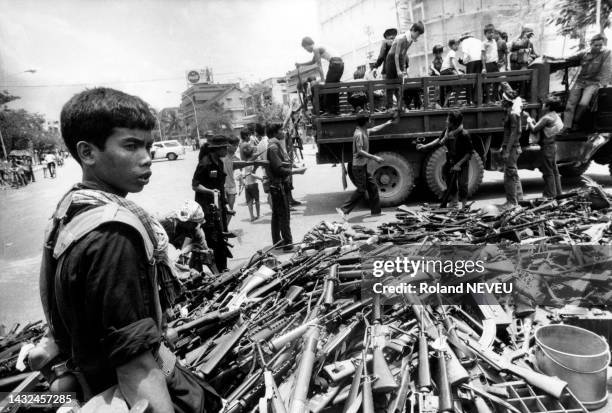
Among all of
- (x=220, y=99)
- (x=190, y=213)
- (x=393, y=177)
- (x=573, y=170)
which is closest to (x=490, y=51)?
(x=573, y=170)

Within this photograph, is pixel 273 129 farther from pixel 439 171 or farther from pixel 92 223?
pixel 92 223

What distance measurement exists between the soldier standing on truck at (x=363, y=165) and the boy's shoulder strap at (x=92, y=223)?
19.1 ft

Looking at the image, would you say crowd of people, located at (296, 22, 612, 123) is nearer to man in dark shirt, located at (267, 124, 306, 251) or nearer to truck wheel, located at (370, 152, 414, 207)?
truck wheel, located at (370, 152, 414, 207)

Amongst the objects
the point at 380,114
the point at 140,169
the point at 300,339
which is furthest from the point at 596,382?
the point at 380,114

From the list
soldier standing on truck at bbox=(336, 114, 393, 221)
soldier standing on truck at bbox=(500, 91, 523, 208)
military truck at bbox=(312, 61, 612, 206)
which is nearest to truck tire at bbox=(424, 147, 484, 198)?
military truck at bbox=(312, 61, 612, 206)

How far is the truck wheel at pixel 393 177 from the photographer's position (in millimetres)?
7945

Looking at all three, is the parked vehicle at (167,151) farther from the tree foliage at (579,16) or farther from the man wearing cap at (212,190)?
the man wearing cap at (212,190)

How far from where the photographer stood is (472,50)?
8648 millimetres

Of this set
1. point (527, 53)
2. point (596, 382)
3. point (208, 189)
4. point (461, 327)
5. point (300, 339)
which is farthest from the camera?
point (527, 53)

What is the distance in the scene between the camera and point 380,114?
7.71m

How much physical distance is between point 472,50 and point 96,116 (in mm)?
9214

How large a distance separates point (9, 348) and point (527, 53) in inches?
402

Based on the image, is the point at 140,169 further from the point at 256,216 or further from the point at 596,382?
the point at 256,216

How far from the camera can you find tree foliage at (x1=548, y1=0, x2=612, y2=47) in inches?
749
